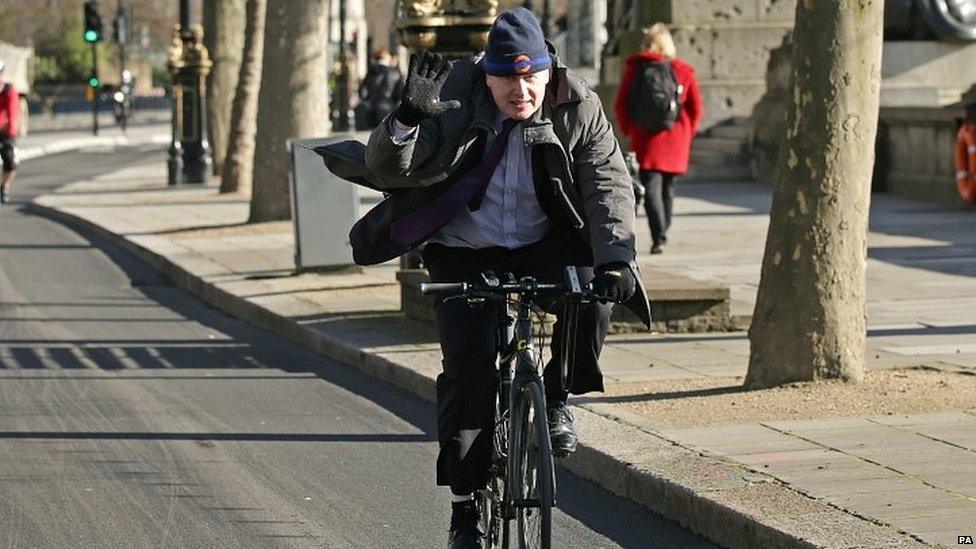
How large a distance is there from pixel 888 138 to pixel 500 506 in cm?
1850

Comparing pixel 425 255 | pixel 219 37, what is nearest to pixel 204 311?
pixel 425 255

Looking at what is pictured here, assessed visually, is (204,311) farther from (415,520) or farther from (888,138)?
(888,138)

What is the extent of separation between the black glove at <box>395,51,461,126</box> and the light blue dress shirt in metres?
0.20

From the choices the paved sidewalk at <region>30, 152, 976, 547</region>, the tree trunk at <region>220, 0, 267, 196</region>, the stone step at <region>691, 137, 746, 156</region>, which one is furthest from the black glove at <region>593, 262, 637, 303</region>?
the stone step at <region>691, 137, 746, 156</region>

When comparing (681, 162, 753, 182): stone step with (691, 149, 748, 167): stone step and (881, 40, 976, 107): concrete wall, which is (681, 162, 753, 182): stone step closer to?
(691, 149, 748, 167): stone step

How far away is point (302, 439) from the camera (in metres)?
9.63

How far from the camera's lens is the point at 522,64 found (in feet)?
20.2

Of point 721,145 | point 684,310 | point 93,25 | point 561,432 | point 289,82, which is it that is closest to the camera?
point 561,432

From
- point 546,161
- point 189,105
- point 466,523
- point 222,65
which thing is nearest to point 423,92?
point 546,161

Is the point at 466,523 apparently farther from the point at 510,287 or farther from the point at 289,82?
the point at 289,82

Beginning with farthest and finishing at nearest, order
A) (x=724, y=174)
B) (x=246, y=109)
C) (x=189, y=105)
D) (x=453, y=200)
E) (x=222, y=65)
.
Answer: (x=222, y=65) → (x=189, y=105) → (x=724, y=174) → (x=246, y=109) → (x=453, y=200)

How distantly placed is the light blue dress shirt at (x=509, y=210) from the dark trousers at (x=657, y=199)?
1013cm

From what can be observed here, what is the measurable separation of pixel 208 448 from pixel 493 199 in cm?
339

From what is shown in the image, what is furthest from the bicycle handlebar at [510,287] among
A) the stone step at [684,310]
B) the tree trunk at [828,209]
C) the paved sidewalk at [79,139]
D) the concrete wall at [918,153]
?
the paved sidewalk at [79,139]
